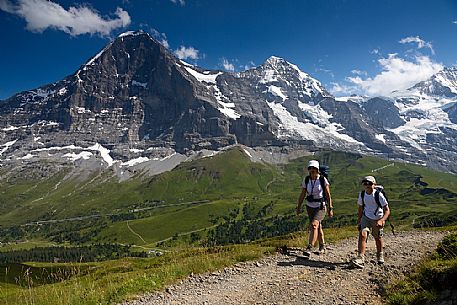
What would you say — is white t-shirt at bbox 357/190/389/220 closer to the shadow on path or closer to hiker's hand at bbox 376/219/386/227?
hiker's hand at bbox 376/219/386/227

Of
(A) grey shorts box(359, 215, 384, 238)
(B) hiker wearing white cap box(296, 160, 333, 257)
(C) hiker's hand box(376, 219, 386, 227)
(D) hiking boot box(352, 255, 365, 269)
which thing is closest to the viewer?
(D) hiking boot box(352, 255, 365, 269)

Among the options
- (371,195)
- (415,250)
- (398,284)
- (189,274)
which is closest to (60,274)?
(189,274)

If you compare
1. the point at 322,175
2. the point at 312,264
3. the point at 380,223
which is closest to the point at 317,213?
the point at 322,175

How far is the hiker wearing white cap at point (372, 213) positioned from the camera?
15492 mm

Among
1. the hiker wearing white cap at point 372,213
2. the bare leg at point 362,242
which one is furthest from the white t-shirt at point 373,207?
the bare leg at point 362,242

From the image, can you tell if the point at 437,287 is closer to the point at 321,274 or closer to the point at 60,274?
the point at 321,274

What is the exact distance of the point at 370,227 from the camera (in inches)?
633

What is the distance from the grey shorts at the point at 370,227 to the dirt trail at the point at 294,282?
1.16 m

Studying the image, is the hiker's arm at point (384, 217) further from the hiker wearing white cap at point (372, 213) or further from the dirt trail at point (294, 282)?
the dirt trail at point (294, 282)

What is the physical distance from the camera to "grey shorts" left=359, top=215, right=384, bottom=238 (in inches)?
613

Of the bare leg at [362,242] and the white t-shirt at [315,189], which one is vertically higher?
the white t-shirt at [315,189]

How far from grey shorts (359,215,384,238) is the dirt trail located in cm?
116

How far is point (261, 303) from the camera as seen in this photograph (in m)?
11.5

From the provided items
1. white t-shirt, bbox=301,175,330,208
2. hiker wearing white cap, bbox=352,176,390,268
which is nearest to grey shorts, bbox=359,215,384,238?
hiker wearing white cap, bbox=352,176,390,268
